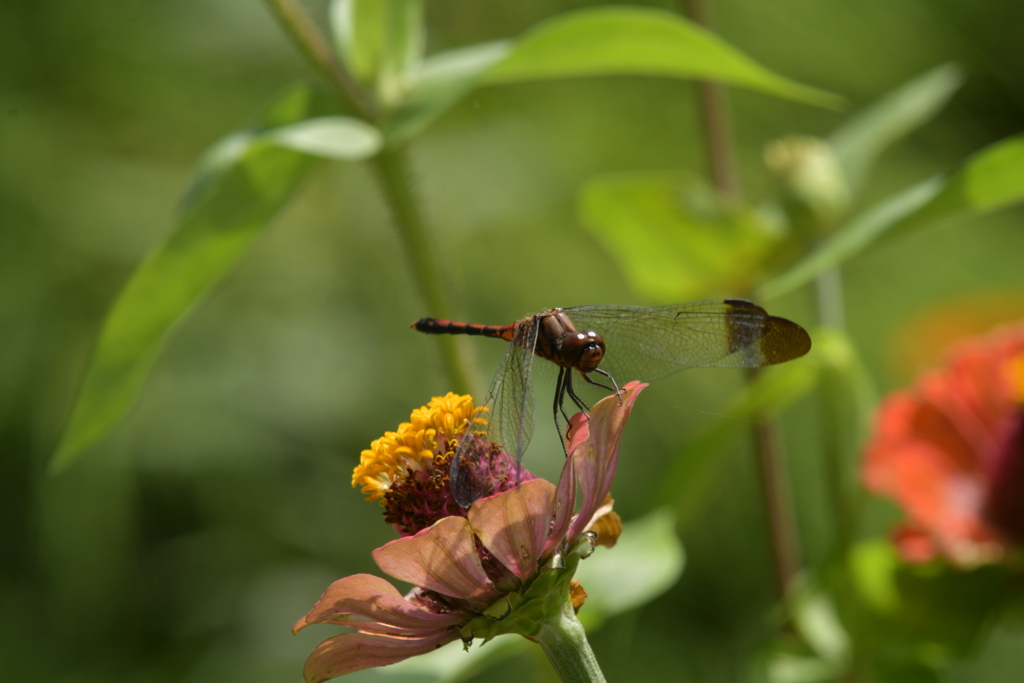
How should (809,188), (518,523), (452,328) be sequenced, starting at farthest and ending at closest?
(809,188), (452,328), (518,523)

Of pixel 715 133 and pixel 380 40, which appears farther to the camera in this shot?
pixel 715 133

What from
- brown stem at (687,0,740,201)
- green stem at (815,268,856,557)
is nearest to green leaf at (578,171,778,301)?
brown stem at (687,0,740,201)

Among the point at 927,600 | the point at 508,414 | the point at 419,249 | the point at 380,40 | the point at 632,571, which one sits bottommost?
the point at 927,600

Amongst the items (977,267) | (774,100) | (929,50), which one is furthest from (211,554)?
(929,50)

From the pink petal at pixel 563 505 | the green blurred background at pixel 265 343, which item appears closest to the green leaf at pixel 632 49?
the pink petal at pixel 563 505

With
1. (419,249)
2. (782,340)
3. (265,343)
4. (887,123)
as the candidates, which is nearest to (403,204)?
(419,249)

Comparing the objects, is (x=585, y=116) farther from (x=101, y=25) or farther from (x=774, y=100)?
(x=101, y=25)

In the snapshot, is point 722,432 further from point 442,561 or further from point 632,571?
point 442,561

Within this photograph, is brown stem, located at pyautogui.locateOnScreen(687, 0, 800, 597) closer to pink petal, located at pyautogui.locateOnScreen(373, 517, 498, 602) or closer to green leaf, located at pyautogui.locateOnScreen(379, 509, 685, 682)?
green leaf, located at pyautogui.locateOnScreen(379, 509, 685, 682)
